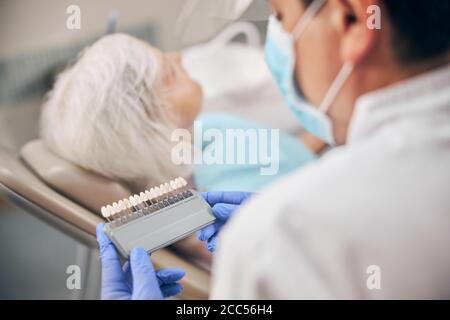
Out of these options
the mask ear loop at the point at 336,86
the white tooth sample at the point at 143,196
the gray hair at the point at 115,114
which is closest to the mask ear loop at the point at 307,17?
the mask ear loop at the point at 336,86

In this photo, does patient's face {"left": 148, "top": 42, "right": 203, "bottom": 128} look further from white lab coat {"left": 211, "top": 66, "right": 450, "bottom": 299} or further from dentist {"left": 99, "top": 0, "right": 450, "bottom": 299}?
white lab coat {"left": 211, "top": 66, "right": 450, "bottom": 299}

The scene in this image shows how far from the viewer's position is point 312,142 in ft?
3.50

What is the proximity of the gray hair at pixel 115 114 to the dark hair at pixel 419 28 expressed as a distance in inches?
20.9

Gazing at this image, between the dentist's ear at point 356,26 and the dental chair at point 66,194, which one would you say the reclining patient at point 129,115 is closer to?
the dental chair at point 66,194

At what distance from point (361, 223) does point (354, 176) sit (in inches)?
3.3

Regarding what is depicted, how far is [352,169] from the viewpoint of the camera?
2.75 ft

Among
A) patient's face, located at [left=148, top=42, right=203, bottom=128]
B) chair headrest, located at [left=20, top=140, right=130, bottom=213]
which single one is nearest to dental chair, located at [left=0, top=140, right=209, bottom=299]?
chair headrest, located at [left=20, top=140, right=130, bottom=213]

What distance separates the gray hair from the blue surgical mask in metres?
Answer: 0.27

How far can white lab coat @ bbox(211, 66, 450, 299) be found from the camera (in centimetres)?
76

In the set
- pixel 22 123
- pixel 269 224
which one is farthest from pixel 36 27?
pixel 269 224

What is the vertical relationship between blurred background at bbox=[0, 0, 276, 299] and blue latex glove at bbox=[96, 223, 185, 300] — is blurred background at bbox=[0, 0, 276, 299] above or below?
above

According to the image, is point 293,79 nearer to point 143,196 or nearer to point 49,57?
point 143,196

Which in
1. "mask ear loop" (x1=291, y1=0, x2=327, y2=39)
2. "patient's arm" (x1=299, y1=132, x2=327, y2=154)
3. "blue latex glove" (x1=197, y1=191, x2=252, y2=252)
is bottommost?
"blue latex glove" (x1=197, y1=191, x2=252, y2=252)
